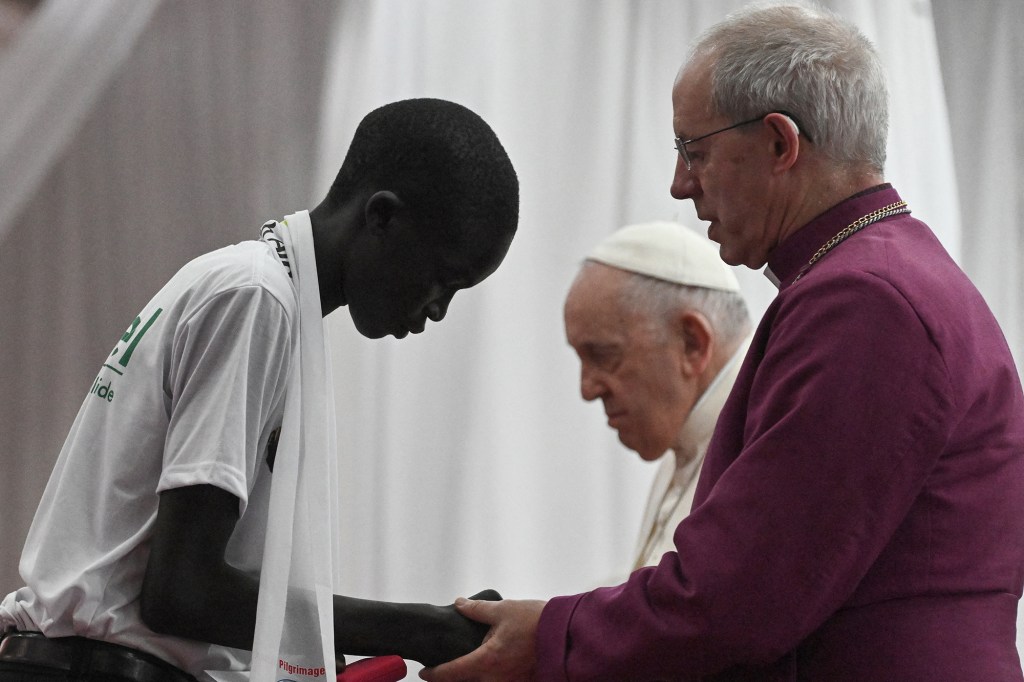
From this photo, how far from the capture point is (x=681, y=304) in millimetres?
2766

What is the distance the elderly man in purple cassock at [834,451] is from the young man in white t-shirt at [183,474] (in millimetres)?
452

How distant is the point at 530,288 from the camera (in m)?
3.66

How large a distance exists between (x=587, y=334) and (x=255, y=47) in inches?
56.8

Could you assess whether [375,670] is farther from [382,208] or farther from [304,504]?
[382,208]

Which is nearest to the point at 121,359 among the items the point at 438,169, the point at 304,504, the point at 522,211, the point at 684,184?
the point at 304,504

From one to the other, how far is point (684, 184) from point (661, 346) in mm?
994

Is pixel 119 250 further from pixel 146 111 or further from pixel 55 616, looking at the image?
pixel 55 616

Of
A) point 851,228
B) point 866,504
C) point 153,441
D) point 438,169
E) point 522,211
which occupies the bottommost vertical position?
point 866,504

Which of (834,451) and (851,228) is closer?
(834,451)

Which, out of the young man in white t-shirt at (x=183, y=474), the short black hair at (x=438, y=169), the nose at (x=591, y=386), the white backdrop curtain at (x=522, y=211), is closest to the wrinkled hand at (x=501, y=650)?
the young man in white t-shirt at (x=183, y=474)

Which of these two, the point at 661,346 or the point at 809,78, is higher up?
the point at 809,78

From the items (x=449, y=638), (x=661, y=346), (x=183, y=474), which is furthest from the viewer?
(x=661, y=346)

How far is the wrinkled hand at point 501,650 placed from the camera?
1780mm

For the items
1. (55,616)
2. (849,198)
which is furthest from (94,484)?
(849,198)
